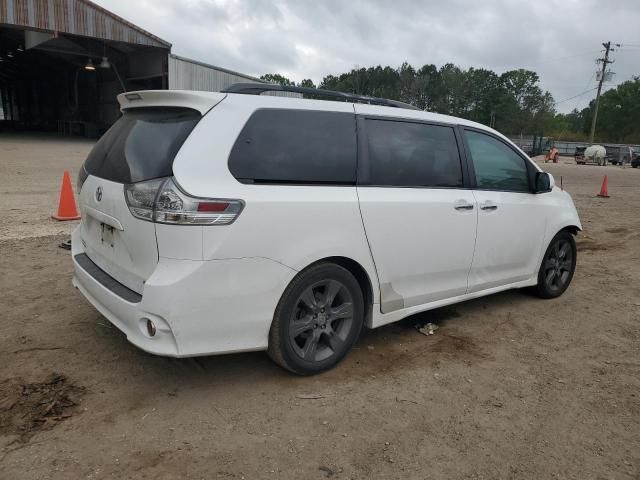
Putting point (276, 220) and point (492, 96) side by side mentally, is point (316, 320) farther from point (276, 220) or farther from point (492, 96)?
point (492, 96)

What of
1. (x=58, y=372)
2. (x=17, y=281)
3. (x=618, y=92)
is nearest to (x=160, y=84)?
(x=17, y=281)

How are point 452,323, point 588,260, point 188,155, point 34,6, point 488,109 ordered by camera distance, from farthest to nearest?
1. point 488,109
2. point 34,6
3. point 588,260
4. point 452,323
5. point 188,155

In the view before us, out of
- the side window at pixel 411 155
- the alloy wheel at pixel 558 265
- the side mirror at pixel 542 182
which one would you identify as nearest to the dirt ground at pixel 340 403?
the alloy wheel at pixel 558 265

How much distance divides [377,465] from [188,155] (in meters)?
1.89

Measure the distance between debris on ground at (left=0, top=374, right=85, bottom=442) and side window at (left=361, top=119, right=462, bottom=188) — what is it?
7.44ft

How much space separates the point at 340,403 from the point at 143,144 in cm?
197

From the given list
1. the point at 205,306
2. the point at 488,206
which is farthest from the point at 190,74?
the point at 205,306

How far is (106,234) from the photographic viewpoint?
124 inches

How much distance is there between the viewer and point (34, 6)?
21.5 m

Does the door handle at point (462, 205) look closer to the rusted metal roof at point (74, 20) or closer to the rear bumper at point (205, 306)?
the rear bumper at point (205, 306)

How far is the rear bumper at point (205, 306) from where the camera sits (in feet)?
8.64

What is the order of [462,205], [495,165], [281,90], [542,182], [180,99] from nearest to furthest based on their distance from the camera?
1. [180,99]
2. [281,90]
3. [462,205]
4. [495,165]
5. [542,182]

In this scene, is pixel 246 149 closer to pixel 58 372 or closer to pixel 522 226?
pixel 58 372

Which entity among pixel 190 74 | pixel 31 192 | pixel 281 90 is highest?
pixel 190 74
